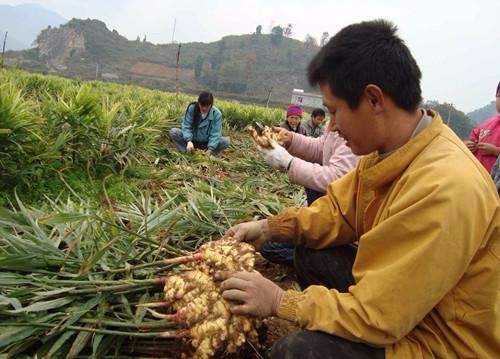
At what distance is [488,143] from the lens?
3004 mm

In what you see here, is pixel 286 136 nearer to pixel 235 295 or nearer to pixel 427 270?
pixel 235 295

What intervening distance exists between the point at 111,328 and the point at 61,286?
0.26 metres

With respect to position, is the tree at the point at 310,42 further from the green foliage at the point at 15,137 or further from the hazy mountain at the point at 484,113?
the green foliage at the point at 15,137

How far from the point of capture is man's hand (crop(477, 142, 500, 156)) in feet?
9.56

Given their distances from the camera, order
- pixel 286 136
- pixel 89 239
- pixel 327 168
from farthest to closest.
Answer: pixel 286 136
pixel 327 168
pixel 89 239

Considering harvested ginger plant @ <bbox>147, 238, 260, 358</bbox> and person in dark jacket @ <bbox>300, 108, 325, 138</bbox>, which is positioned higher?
person in dark jacket @ <bbox>300, 108, 325, 138</bbox>

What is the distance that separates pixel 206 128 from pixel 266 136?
3141 millimetres

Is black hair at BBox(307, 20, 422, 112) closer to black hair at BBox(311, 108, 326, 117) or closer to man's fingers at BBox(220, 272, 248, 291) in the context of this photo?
man's fingers at BBox(220, 272, 248, 291)

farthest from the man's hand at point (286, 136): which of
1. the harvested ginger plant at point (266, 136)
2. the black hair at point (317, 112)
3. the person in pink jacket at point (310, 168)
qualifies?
the black hair at point (317, 112)

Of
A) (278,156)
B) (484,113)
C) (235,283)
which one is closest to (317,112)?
(278,156)

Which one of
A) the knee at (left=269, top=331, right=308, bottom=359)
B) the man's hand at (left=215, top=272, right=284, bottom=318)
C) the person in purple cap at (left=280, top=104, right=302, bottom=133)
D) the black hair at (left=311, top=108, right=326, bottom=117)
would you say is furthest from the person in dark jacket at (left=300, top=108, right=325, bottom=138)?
the knee at (left=269, top=331, right=308, bottom=359)

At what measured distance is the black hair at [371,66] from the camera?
116 cm

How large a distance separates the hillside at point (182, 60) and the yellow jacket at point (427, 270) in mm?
52077

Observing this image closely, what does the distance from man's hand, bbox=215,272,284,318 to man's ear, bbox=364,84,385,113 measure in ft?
1.98
